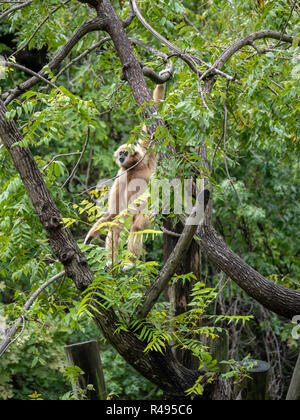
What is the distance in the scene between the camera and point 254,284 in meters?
3.11

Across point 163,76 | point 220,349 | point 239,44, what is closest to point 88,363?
point 220,349

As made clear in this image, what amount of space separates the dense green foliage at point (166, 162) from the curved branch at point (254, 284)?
0.68 ft

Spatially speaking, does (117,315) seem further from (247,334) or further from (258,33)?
(247,334)

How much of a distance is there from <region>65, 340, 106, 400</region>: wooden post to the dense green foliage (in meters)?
0.31

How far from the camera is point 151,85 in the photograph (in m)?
4.53

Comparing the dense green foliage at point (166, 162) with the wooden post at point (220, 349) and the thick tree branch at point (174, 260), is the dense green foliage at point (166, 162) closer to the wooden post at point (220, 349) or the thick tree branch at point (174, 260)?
the thick tree branch at point (174, 260)

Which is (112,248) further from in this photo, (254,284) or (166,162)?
(254,284)

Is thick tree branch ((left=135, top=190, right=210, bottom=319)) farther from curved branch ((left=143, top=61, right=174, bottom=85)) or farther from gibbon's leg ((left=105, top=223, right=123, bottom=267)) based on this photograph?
curved branch ((left=143, top=61, right=174, bottom=85))

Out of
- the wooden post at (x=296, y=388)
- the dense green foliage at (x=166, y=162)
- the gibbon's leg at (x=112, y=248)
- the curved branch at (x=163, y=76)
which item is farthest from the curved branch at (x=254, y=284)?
the curved branch at (x=163, y=76)

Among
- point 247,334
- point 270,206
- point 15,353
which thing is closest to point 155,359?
point 15,353

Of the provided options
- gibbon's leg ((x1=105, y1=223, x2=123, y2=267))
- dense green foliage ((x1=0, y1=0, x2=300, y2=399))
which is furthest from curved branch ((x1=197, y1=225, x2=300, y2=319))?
gibbon's leg ((x1=105, y1=223, x2=123, y2=267))

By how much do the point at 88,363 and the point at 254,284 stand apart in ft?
4.97

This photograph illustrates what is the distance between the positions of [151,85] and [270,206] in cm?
350

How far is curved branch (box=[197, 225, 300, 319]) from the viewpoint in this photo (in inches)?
121
